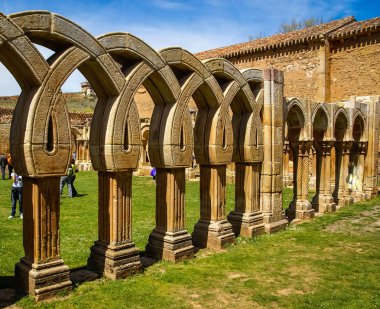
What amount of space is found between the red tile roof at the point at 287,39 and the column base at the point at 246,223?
19.6 meters

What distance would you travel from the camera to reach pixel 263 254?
7516 millimetres

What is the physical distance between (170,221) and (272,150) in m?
3.45

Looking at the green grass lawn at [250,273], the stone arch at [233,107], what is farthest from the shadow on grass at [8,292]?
the stone arch at [233,107]

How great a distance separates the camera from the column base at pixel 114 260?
5.97m

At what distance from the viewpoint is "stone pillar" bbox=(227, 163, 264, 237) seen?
28.6 ft

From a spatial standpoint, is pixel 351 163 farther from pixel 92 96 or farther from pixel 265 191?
pixel 92 96

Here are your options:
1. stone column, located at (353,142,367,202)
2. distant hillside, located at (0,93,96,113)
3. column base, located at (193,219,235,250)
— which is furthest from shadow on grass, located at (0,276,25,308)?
distant hillside, located at (0,93,96,113)

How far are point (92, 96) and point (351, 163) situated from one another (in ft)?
184

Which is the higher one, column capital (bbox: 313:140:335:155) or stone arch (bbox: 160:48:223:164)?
stone arch (bbox: 160:48:223:164)

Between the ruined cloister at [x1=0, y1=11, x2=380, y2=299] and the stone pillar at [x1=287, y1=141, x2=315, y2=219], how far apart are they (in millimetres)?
29

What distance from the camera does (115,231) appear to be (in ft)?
19.8

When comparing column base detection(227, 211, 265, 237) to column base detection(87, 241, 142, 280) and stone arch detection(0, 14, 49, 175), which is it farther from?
stone arch detection(0, 14, 49, 175)

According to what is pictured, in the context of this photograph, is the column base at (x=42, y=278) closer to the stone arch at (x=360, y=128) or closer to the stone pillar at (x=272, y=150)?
the stone pillar at (x=272, y=150)

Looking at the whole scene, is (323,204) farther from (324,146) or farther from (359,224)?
(359,224)
